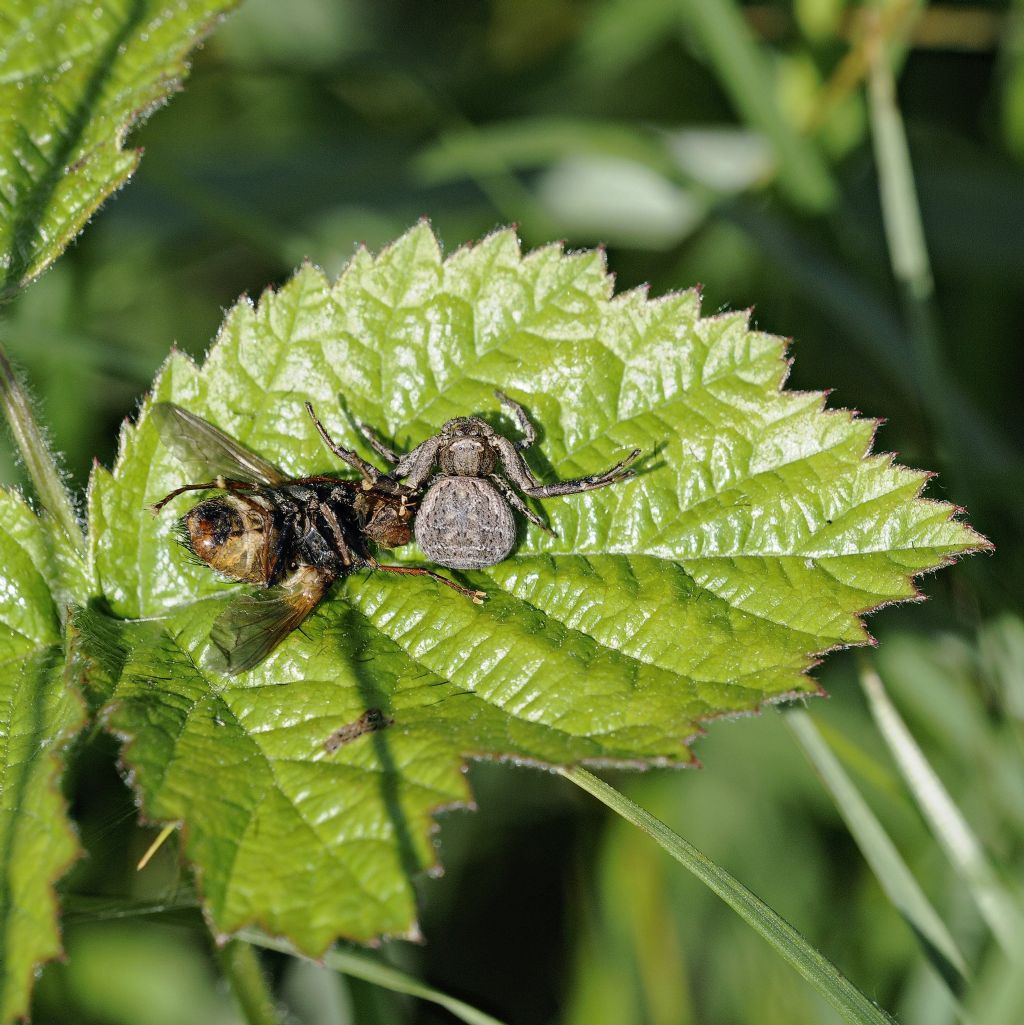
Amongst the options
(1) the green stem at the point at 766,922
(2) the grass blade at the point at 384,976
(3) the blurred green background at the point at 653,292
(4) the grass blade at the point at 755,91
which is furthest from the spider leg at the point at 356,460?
(4) the grass blade at the point at 755,91

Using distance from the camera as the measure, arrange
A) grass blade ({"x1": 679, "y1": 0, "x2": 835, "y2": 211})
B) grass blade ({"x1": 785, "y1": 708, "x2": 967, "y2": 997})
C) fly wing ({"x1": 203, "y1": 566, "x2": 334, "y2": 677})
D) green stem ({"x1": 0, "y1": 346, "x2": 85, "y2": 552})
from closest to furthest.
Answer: fly wing ({"x1": 203, "y1": 566, "x2": 334, "y2": 677})
green stem ({"x1": 0, "y1": 346, "x2": 85, "y2": 552})
grass blade ({"x1": 785, "y1": 708, "x2": 967, "y2": 997})
grass blade ({"x1": 679, "y1": 0, "x2": 835, "y2": 211})

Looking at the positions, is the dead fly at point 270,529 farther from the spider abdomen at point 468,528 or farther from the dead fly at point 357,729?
the dead fly at point 357,729

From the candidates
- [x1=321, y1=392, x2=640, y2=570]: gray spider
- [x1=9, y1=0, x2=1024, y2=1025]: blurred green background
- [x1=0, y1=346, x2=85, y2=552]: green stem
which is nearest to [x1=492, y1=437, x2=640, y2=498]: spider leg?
[x1=321, y1=392, x2=640, y2=570]: gray spider

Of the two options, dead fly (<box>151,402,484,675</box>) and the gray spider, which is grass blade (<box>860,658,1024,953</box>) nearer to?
the gray spider

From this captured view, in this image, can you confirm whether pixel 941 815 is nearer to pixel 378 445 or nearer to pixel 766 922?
pixel 766 922

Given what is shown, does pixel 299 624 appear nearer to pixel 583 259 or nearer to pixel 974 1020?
pixel 583 259
